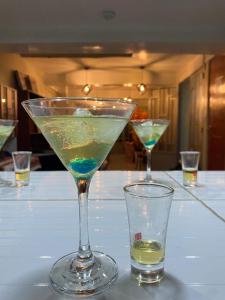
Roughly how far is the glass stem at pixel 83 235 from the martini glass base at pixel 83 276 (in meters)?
0.01

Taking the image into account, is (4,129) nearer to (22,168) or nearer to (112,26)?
(22,168)

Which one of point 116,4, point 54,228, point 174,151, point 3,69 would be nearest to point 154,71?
point 174,151

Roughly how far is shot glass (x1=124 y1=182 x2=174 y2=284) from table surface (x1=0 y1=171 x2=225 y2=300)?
0.02m

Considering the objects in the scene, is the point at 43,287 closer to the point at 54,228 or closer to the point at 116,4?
the point at 54,228

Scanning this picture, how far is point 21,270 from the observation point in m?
0.43

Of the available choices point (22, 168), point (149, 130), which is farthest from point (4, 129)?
point (149, 130)

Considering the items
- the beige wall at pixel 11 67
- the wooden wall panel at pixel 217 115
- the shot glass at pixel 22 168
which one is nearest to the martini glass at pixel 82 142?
the shot glass at pixel 22 168

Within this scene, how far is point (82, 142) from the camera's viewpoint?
16.7 inches

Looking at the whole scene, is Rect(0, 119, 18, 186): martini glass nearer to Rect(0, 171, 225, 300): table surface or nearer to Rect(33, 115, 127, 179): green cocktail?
Rect(0, 171, 225, 300): table surface

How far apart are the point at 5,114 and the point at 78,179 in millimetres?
3546

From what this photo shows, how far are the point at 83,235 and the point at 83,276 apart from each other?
0.06 m

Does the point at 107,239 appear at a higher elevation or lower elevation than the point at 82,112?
lower

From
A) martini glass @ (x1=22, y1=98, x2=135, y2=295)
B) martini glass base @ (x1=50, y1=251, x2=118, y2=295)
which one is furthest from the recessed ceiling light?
martini glass base @ (x1=50, y1=251, x2=118, y2=295)

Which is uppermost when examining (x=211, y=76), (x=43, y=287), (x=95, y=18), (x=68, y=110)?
(x=95, y=18)
